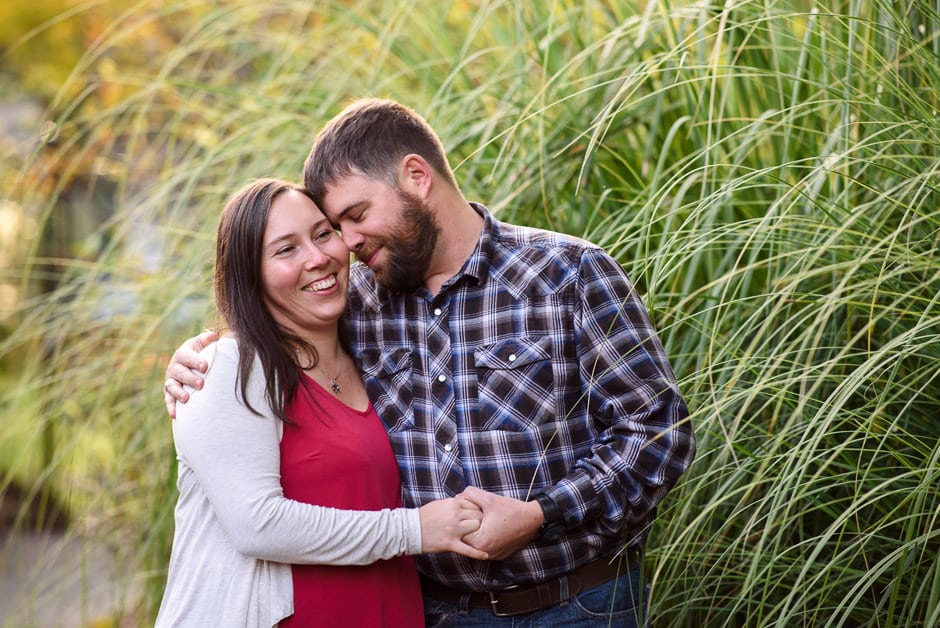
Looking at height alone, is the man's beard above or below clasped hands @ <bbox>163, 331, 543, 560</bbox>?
above

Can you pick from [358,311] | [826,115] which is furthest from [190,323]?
[826,115]

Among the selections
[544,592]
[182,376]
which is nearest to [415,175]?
[182,376]

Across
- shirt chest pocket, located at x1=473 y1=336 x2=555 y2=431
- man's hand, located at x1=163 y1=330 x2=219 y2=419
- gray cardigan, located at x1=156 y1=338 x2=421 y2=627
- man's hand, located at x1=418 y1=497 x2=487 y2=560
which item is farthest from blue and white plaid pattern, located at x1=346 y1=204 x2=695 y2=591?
man's hand, located at x1=163 y1=330 x2=219 y2=419

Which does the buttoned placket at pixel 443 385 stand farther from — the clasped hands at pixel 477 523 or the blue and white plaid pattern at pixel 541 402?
the clasped hands at pixel 477 523

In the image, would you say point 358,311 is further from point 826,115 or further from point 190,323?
point 826,115

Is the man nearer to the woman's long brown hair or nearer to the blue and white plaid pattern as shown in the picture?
the blue and white plaid pattern

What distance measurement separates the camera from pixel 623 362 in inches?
88.8

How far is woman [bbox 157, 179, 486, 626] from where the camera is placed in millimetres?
2156

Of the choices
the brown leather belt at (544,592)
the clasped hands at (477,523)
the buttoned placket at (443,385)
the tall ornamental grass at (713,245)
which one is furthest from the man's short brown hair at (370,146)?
the brown leather belt at (544,592)

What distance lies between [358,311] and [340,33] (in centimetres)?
213

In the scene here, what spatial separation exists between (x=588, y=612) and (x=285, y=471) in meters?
0.74

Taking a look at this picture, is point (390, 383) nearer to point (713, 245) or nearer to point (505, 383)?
point (505, 383)

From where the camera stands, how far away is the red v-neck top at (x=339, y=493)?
2.25 meters

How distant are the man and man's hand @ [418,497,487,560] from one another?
0.07 feet
